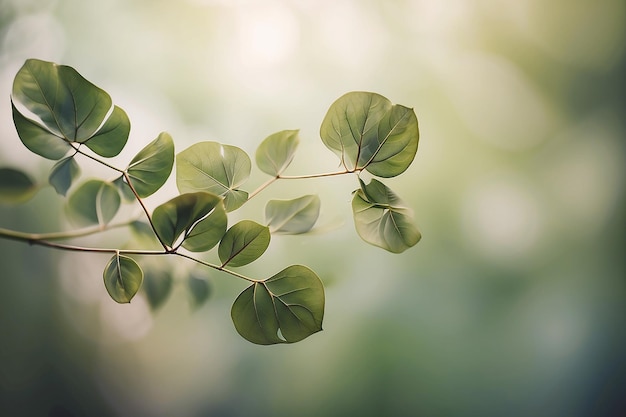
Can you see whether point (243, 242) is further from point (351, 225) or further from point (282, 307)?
point (351, 225)

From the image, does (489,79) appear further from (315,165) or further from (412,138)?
(412,138)

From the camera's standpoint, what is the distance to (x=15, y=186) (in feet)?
Answer: 1.13

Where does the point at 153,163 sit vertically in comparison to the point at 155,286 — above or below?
above

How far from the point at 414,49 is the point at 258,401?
0.71 meters

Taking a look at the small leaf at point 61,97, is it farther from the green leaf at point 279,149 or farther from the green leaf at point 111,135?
the green leaf at point 279,149

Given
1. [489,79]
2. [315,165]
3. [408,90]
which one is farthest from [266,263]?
[489,79]

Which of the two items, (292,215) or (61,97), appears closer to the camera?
(61,97)

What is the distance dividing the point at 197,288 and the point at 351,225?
1.07ft

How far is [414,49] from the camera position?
831mm

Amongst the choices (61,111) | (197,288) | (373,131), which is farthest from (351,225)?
(61,111)

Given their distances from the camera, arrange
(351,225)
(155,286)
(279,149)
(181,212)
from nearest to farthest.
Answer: (181,212) → (279,149) → (155,286) → (351,225)

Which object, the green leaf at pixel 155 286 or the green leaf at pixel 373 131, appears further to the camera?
the green leaf at pixel 155 286

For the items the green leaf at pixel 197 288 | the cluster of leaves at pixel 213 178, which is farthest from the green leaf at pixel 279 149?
the green leaf at pixel 197 288

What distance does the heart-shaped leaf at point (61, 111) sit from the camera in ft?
1.08
